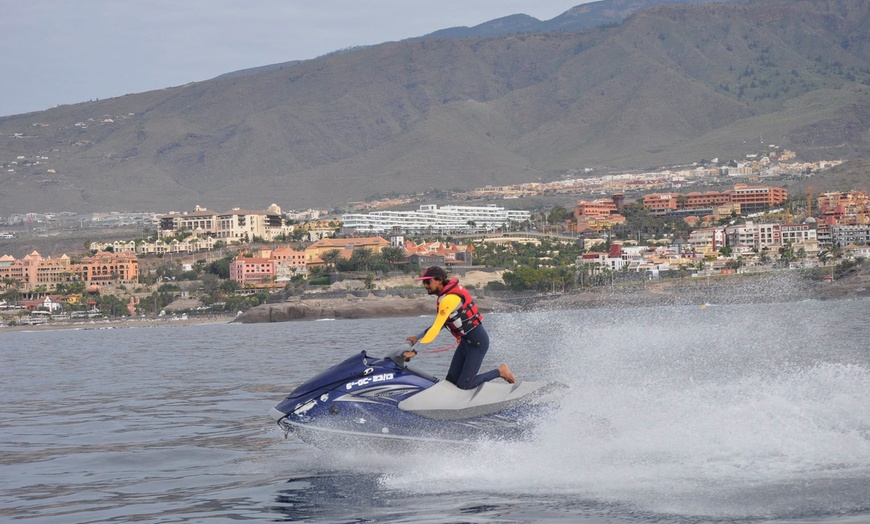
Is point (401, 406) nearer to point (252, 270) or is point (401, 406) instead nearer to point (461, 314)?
point (461, 314)

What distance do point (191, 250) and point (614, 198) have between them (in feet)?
227

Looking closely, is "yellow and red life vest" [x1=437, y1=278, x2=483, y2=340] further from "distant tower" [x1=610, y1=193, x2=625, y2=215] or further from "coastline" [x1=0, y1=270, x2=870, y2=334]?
"distant tower" [x1=610, y1=193, x2=625, y2=215]

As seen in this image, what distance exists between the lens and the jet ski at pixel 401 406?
11695 mm

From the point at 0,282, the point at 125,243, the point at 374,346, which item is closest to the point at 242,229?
the point at 125,243

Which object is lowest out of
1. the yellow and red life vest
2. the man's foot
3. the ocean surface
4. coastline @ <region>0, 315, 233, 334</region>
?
coastline @ <region>0, 315, 233, 334</region>

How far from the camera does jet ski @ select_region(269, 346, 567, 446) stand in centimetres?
1170

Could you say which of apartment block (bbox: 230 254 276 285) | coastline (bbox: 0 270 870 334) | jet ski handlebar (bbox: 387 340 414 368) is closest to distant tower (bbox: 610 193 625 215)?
apartment block (bbox: 230 254 276 285)

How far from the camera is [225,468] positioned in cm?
1314

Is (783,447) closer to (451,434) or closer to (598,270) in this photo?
(451,434)

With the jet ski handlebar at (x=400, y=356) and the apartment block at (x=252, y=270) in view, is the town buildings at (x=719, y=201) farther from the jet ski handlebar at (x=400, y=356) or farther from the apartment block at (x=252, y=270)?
the jet ski handlebar at (x=400, y=356)

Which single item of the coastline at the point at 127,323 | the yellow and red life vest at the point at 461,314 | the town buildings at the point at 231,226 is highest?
the town buildings at the point at 231,226

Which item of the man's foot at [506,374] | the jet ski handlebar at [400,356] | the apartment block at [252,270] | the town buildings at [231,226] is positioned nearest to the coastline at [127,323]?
the apartment block at [252,270]

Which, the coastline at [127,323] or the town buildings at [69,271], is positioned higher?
the town buildings at [69,271]

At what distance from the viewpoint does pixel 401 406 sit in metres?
11.8
